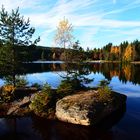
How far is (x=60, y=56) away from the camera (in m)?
39.0

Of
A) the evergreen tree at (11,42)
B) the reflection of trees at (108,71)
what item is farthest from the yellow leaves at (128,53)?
the evergreen tree at (11,42)

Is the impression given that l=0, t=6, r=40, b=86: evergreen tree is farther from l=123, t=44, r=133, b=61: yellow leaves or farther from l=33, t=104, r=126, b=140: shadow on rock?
l=123, t=44, r=133, b=61: yellow leaves

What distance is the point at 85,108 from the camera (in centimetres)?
2905

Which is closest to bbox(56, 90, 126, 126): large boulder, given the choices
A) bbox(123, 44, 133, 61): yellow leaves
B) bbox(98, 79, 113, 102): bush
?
bbox(98, 79, 113, 102): bush

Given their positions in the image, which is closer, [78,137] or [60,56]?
[78,137]

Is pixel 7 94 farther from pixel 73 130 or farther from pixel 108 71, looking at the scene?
pixel 108 71

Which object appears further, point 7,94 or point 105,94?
point 7,94

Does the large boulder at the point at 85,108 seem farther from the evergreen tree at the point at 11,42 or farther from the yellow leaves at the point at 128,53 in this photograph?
the yellow leaves at the point at 128,53

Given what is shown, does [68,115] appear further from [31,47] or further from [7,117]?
[31,47]

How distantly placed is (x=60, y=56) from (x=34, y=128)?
43.0ft

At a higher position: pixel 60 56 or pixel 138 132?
pixel 60 56

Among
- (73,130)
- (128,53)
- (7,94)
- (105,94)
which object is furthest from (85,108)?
(128,53)

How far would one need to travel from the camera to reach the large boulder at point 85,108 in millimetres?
28734

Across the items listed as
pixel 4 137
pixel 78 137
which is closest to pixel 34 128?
pixel 4 137
